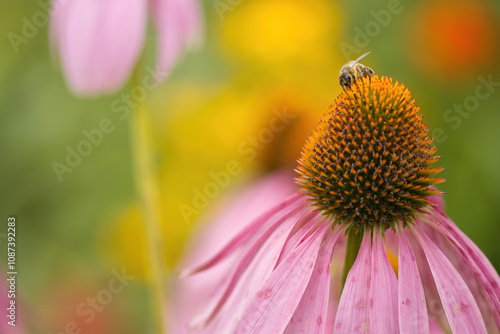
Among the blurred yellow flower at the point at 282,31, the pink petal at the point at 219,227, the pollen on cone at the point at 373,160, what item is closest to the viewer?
the pollen on cone at the point at 373,160

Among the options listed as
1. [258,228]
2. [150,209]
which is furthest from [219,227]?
[258,228]

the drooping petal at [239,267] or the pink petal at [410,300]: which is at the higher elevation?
the drooping petal at [239,267]

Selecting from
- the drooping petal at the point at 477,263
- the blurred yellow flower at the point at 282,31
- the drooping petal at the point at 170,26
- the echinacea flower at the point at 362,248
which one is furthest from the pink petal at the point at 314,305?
the blurred yellow flower at the point at 282,31

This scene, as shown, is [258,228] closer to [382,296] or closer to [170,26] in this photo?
[382,296]

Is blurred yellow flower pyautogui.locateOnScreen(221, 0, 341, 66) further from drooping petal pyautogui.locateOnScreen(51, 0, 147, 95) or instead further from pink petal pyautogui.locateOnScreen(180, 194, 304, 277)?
pink petal pyautogui.locateOnScreen(180, 194, 304, 277)

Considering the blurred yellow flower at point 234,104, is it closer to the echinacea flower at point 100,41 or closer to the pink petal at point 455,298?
the echinacea flower at point 100,41

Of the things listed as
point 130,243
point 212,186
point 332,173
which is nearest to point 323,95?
point 212,186

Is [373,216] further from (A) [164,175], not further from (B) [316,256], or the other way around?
(A) [164,175]
